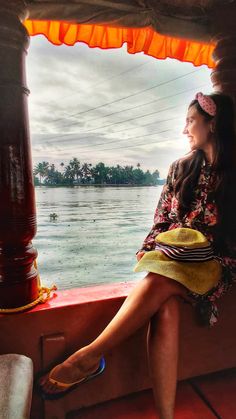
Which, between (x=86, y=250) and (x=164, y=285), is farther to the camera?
(x=86, y=250)

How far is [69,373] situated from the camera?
1143mm

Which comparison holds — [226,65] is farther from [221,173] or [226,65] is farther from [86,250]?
[86,250]

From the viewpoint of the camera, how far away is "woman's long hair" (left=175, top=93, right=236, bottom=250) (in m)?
1.29

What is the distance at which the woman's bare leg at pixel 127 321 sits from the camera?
1.09 meters

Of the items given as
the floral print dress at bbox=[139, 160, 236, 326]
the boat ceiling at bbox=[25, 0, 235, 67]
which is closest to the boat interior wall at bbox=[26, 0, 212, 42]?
the boat ceiling at bbox=[25, 0, 235, 67]

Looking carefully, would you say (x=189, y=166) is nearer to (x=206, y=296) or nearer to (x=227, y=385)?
(x=206, y=296)

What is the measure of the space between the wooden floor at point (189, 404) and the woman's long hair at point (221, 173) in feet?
2.33

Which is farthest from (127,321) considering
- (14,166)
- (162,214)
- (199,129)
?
(199,129)

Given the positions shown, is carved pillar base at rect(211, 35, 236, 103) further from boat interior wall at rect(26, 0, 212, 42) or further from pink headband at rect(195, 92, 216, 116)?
pink headband at rect(195, 92, 216, 116)

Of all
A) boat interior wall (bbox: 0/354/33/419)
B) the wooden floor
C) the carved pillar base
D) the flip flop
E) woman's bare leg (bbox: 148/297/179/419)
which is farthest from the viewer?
the carved pillar base

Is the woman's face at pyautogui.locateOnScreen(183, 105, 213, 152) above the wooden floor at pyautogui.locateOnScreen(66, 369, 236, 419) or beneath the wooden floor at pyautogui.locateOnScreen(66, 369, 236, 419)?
above

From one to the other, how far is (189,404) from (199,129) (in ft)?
4.10

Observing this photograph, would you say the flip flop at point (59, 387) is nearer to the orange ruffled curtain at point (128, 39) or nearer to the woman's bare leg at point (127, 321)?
the woman's bare leg at point (127, 321)

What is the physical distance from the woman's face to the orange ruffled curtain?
0.52m
